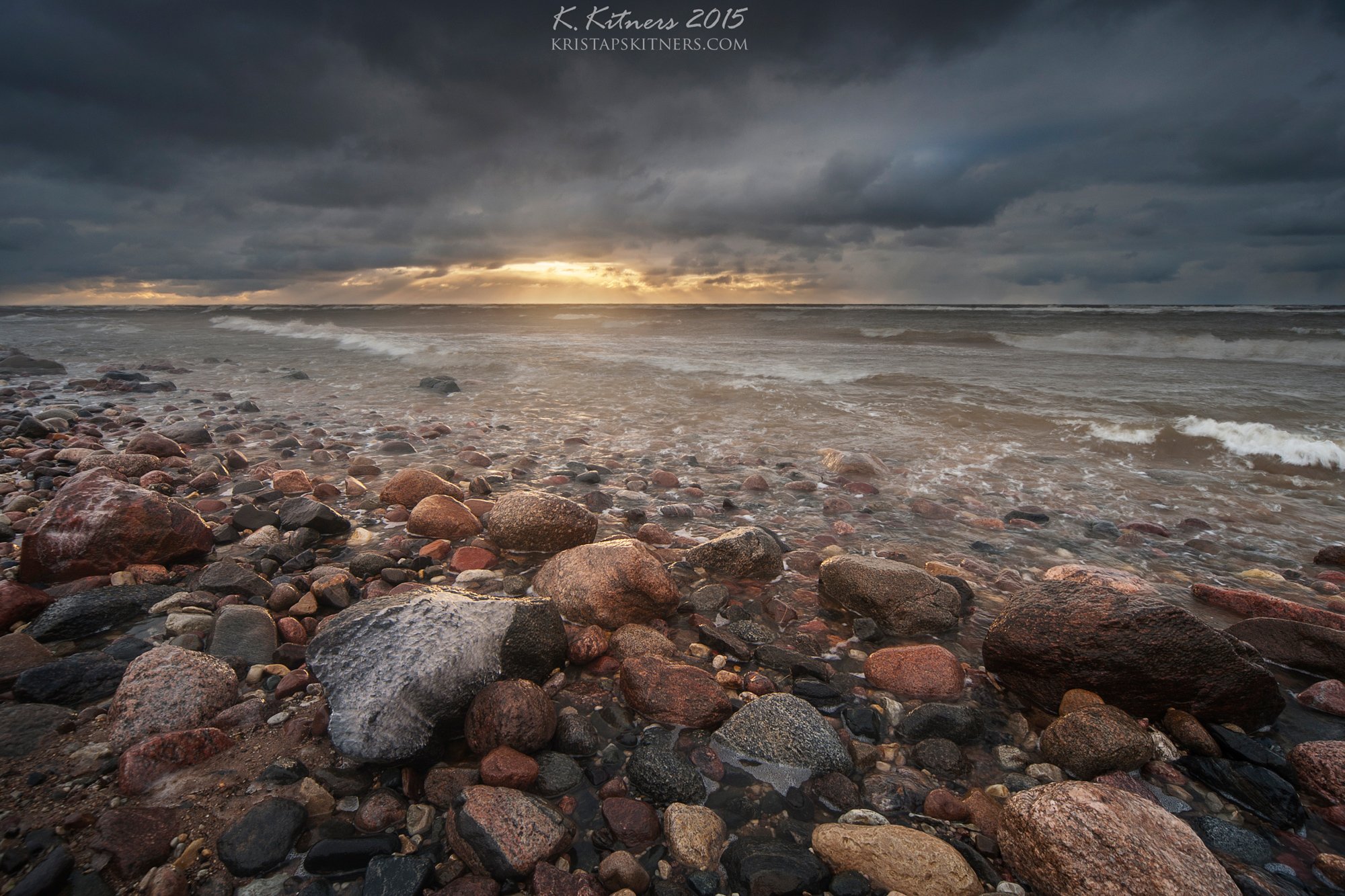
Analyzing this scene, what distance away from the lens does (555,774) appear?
7.05 feet

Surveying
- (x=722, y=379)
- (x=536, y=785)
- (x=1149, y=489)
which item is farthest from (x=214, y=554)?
(x=722, y=379)

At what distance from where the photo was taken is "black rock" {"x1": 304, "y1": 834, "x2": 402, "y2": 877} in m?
1.74

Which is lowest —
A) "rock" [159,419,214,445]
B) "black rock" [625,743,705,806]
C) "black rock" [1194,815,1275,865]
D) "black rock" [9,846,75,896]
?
"black rock" [1194,815,1275,865]

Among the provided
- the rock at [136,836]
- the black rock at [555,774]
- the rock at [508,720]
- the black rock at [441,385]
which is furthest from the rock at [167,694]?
the black rock at [441,385]

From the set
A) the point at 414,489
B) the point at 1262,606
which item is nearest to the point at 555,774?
the point at 414,489

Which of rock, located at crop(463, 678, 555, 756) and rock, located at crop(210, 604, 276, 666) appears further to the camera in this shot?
rock, located at crop(210, 604, 276, 666)

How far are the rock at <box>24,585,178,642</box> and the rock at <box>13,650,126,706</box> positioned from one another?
0.43m

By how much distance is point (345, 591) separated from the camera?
3.27m

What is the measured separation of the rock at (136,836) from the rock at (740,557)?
110 inches

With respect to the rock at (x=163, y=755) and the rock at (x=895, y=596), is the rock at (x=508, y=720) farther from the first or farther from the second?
the rock at (x=895, y=596)

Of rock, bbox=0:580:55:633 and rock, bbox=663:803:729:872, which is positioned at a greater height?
rock, bbox=0:580:55:633

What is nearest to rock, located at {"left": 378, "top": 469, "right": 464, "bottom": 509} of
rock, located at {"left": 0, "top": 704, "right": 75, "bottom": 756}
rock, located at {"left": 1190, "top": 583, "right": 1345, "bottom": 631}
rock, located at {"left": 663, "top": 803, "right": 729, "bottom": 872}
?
rock, located at {"left": 0, "top": 704, "right": 75, "bottom": 756}

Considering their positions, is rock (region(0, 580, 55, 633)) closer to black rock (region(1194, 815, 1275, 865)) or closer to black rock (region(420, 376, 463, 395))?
black rock (region(1194, 815, 1275, 865))

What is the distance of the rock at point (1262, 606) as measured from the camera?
10.9 feet
